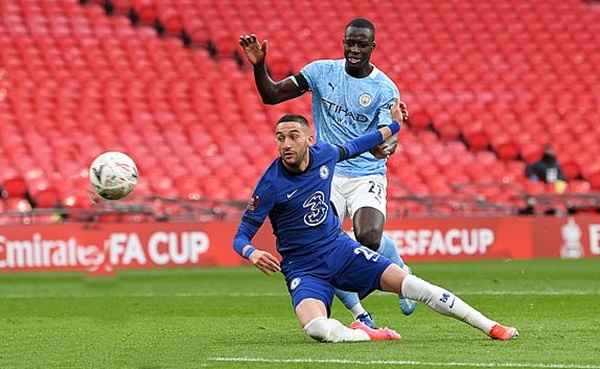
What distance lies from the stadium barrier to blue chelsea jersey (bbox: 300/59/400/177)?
8.27 meters

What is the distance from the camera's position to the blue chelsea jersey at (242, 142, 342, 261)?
826cm

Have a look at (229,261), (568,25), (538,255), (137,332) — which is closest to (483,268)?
(538,255)

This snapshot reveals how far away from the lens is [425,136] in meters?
24.3

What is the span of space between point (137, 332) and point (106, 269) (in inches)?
323

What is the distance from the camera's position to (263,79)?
9328 millimetres

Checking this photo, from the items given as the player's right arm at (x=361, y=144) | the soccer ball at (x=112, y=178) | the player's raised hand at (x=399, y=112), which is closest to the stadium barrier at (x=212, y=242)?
the soccer ball at (x=112, y=178)

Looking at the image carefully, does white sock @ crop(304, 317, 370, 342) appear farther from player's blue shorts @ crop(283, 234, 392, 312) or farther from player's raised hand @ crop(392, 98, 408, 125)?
player's raised hand @ crop(392, 98, 408, 125)

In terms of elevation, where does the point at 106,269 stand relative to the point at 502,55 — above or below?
below

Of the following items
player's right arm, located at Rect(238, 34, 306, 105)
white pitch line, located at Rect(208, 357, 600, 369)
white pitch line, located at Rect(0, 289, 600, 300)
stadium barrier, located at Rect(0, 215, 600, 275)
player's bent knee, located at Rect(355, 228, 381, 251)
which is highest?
player's right arm, located at Rect(238, 34, 306, 105)

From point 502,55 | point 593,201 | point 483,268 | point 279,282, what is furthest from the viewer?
point 502,55

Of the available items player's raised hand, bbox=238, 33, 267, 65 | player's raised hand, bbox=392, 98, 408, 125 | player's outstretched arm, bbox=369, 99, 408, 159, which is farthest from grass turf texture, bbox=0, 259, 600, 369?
player's raised hand, bbox=238, 33, 267, 65

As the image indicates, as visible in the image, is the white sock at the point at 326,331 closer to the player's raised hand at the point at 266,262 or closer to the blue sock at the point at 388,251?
the player's raised hand at the point at 266,262

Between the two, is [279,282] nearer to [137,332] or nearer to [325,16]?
[137,332]

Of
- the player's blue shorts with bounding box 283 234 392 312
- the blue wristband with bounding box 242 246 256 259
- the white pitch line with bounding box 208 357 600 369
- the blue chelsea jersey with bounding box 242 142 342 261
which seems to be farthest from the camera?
the player's blue shorts with bounding box 283 234 392 312
